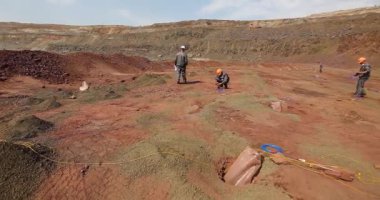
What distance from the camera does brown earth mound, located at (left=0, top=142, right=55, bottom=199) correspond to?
17.7 feet

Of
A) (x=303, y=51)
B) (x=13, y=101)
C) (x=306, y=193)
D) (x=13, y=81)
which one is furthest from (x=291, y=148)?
(x=303, y=51)

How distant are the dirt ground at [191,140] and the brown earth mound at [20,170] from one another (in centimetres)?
16

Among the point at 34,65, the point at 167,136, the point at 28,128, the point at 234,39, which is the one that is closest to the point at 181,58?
the point at 167,136

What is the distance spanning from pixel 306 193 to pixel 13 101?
986 cm

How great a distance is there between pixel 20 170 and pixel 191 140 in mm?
3117

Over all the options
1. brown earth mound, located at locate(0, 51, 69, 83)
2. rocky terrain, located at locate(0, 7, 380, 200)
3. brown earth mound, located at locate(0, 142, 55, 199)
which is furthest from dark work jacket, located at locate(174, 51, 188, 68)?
brown earth mound, located at locate(0, 142, 55, 199)

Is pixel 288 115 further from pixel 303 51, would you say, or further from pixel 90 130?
pixel 303 51

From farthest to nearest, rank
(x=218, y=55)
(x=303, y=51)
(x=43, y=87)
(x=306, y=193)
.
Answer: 1. (x=218, y=55)
2. (x=303, y=51)
3. (x=43, y=87)
4. (x=306, y=193)

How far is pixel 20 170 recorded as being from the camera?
5.64 m

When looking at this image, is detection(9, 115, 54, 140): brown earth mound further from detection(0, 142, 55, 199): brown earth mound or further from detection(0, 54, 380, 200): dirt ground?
detection(0, 142, 55, 199): brown earth mound

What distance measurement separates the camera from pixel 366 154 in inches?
317

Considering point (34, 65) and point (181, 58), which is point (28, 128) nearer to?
point (181, 58)

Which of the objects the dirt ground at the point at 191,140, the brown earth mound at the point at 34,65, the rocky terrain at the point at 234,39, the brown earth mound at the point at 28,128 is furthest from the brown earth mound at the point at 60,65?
the rocky terrain at the point at 234,39

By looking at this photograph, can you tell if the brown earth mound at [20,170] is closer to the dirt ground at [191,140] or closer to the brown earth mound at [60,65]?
the dirt ground at [191,140]
